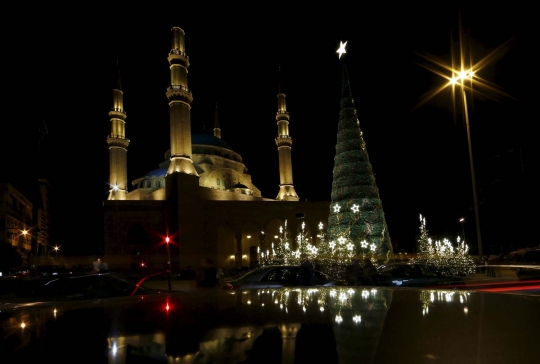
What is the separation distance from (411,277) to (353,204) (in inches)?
444

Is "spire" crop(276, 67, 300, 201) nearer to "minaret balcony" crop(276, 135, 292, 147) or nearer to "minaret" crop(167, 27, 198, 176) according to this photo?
"minaret balcony" crop(276, 135, 292, 147)

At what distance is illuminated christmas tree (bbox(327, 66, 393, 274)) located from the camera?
2134 cm

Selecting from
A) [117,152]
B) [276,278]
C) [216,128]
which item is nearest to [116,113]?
[117,152]

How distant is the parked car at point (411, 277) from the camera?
10284 millimetres

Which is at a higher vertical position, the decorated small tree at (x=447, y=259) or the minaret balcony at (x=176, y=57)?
the minaret balcony at (x=176, y=57)

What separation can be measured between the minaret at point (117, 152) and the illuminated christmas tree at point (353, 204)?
91.3ft

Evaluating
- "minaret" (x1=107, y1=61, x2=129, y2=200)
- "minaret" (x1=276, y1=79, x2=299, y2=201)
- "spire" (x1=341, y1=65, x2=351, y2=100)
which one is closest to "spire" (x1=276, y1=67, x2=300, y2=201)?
"minaret" (x1=276, y1=79, x2=299, y2=201)

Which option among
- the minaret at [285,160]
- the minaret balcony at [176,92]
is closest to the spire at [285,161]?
the minaret at [285,160]

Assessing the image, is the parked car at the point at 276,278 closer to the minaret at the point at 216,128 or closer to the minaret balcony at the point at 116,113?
the minaret balcony at the point at 116,113

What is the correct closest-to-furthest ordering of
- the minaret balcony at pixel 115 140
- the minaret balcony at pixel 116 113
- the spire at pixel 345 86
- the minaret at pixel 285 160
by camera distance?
the spire at pixel 345 86, the minaret balcony at pixel 115 140, the minaret balcony at pixel 116 113, the minaret at pixel 285 160

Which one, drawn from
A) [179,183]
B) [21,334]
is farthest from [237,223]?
[21,334]

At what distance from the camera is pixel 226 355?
137 cm

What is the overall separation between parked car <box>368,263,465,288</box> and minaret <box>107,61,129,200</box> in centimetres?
3620

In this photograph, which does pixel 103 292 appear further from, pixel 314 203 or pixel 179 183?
pixel 314 203
